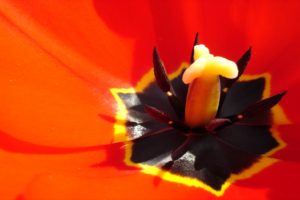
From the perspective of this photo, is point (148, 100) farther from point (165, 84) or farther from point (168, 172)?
point (168, 172)

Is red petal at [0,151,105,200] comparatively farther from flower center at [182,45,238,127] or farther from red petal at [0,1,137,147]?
flower center at [182,45,238,127]

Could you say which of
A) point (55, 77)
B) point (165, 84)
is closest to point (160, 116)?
point (165, 84)

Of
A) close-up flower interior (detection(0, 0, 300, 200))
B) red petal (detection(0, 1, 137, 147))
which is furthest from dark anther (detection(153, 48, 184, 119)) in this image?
red petal (detection(0, 1, 137, 147))

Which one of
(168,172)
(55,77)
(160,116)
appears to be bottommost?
(168,172)

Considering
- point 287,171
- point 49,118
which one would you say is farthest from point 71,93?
point 287,171

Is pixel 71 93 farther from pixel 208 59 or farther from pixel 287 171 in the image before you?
pixel 287 171

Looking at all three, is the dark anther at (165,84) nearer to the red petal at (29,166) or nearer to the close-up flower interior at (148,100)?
the close-up flower interior at (148,100)

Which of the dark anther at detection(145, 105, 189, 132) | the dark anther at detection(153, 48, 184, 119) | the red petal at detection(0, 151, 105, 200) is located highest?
the dark anther at detection(153, 48, 184, 119)
